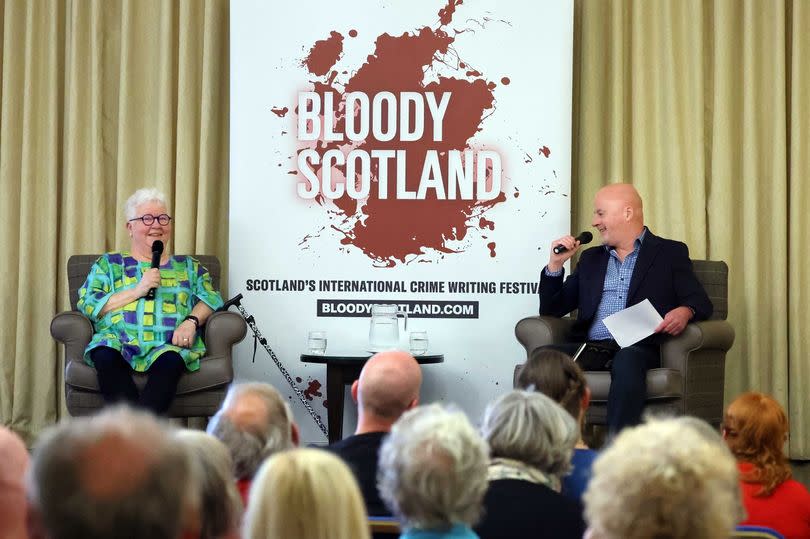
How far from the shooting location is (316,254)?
5.57 m

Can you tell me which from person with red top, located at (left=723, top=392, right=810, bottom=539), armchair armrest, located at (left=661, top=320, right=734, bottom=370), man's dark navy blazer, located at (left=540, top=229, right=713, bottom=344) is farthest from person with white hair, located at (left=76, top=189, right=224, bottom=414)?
person with red top, located at (left=723, top=392, right=810, bottom=539)

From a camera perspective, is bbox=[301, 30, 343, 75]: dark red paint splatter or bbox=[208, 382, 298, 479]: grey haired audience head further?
bbox=[301, 30, 343, 75]: dark red paint splatter

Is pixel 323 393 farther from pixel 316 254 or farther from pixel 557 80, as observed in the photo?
pixel 557 80

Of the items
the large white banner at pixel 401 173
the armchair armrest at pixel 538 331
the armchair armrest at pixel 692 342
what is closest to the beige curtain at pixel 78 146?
the large white banner at pixel 401 173

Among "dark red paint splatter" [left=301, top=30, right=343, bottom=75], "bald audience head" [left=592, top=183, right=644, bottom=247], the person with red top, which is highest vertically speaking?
"dark red paint splatter" [left=301, top=30, right=343, bottom=75]

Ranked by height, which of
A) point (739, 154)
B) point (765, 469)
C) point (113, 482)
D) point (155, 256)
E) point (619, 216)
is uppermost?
point (739, 154)

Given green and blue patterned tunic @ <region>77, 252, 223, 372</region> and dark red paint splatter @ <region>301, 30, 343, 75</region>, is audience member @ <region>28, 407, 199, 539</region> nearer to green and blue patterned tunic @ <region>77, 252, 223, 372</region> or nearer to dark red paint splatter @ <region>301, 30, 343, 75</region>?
green and blue patterned tunic @ <region>77, 252, 223, 372</region>

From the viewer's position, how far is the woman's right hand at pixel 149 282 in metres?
5.03

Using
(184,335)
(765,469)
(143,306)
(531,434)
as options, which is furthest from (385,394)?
(143,306)

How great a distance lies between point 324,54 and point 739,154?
7.09ft

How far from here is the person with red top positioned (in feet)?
8.34

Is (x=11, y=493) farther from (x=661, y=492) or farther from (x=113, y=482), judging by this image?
(x=661, y=492)

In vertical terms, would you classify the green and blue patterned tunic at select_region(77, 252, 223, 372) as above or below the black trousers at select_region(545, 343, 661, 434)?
above

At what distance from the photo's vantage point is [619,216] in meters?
5.11
